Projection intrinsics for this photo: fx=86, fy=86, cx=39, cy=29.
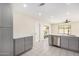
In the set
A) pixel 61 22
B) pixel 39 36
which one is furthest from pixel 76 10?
pixel 39 36

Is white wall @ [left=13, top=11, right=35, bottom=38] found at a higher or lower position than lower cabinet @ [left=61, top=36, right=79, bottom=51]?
higher

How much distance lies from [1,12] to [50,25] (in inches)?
43.9

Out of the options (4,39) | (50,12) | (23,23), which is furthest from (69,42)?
(4,39)

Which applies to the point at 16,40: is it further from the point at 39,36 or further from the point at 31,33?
the point at 39,36

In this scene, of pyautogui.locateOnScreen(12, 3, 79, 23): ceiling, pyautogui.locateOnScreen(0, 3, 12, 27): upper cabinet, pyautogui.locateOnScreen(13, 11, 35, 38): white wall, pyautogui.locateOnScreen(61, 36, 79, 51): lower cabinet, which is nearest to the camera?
pyautogui.locateOnScreen(0, 3, 12, 27): upper cabinet

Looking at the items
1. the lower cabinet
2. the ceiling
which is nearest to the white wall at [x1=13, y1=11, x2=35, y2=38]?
the ceiling

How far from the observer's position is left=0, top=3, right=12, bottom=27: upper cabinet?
1.80 metres

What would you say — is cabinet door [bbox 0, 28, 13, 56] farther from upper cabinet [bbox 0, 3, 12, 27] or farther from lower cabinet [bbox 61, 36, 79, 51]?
lower cabinet [bbox 61, 36, 79, 51]

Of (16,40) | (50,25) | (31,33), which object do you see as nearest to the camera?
(50,25)

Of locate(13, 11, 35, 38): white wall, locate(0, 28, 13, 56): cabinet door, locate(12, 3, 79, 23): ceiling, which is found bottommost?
locate(0, 28, 13, 56): cabinet door

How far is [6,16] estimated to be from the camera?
1.94 m

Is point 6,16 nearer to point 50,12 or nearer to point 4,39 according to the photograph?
point 4,39

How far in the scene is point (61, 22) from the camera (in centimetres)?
198

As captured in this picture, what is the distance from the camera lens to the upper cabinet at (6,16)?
1796 millimetres
